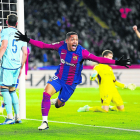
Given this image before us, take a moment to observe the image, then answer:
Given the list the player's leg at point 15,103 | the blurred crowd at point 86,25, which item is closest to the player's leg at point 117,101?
the player's leg at point 15,103

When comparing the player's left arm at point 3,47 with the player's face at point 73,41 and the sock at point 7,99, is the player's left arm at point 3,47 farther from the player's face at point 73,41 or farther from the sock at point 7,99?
the player's face at point 73,41

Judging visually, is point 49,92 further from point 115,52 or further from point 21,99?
point 115,52

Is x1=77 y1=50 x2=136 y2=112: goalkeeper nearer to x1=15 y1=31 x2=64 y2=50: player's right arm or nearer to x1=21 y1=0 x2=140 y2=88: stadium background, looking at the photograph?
x1=15 y1=31 x2=64 y2=50: player's right arm

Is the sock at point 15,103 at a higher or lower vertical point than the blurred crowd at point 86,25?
lower

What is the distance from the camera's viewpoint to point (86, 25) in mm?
22938

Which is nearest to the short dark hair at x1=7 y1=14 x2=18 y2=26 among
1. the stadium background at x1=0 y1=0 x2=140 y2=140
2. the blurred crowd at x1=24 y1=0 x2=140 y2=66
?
the stadium background at x1=0 y1=0 x2=140 y2=140

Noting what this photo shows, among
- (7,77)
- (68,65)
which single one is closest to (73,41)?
(68,65)

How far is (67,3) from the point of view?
24312 millimetres

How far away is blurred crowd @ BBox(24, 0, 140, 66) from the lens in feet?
68.5

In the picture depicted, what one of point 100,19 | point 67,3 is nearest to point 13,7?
point 67,3

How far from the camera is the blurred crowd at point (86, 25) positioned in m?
20.9

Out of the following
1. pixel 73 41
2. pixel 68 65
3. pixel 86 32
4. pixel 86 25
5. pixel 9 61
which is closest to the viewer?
pixel 73 41

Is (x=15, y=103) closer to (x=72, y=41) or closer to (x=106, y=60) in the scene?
(x=72, y=41)

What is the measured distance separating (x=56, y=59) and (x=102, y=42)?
13.8ft
